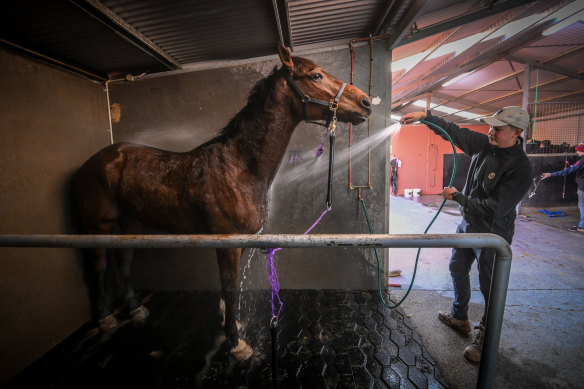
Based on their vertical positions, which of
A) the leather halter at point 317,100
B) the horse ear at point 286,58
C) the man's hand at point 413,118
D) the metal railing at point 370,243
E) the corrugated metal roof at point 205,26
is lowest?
the metal railing at point 370,243

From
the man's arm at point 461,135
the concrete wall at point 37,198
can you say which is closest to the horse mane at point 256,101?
the man's arm at point 461,135

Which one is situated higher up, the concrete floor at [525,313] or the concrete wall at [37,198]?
the concrete wall at [37,198]

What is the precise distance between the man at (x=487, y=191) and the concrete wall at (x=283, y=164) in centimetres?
81

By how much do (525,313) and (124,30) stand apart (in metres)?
5.19

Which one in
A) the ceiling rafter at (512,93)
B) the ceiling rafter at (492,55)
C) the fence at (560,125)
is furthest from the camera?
the fence at (560,125)

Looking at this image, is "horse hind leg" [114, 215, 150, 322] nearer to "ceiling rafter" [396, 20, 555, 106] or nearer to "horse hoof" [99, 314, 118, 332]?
"horse hoof" [99, 314, 118, 332]

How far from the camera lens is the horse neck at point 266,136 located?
77.7 inches

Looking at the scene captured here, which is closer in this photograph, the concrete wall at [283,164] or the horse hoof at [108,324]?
the horse hoof at [108,324]

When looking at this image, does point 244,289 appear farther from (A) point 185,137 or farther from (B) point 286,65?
(B) point 286,65

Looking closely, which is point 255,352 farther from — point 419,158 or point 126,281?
point 419,158

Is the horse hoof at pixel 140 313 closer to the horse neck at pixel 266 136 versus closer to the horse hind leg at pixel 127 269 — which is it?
the horse hind leg at pixel 127 269

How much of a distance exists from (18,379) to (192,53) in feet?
11.5

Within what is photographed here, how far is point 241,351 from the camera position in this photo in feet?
6.46

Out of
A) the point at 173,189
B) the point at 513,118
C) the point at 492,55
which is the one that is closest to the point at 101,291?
the point at 173,189
